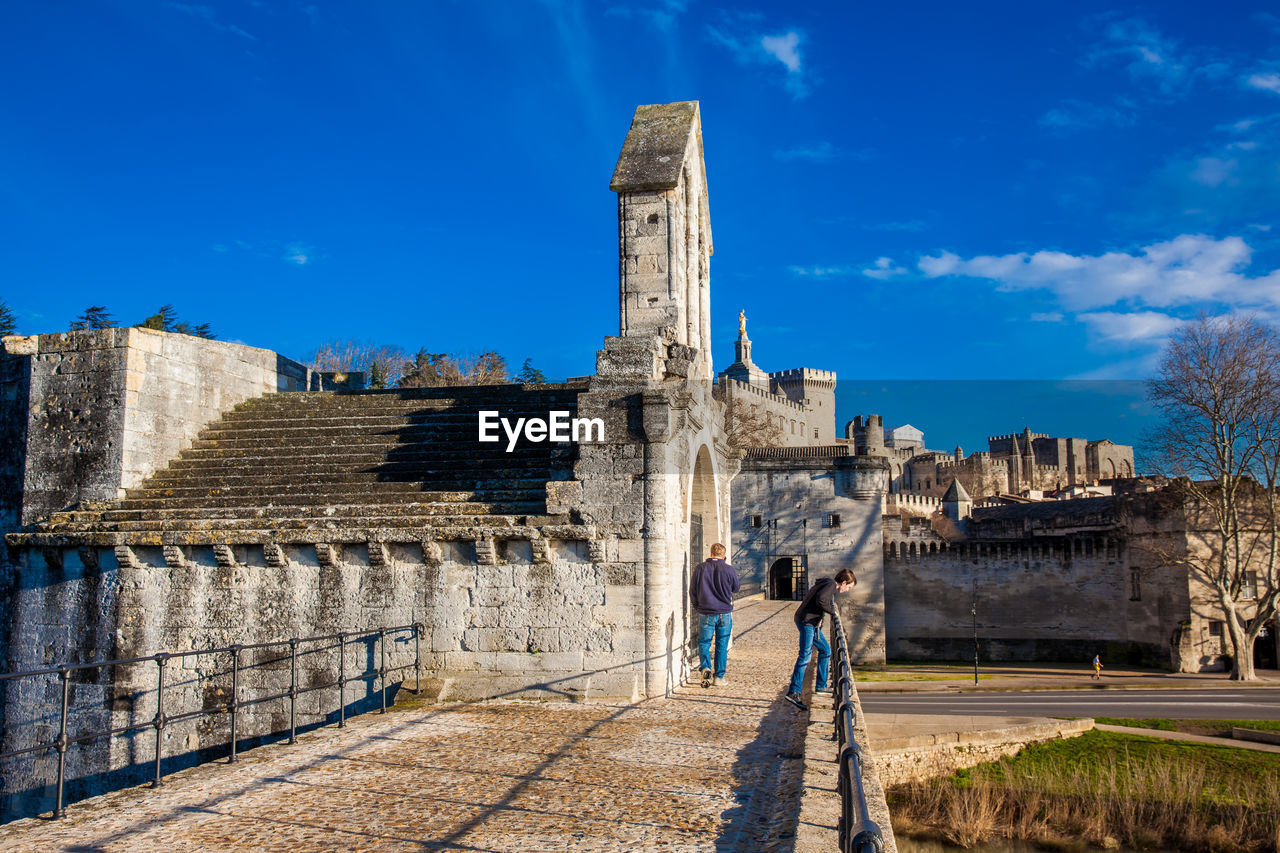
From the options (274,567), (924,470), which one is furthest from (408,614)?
(924,470)

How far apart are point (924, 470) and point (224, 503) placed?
230 ft

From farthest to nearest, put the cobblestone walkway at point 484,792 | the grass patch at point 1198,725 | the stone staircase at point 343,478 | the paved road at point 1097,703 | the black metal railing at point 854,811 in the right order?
the paved road at point 1097,703 → the grass patch at point 1198,725 → the stone staircase at point 343,478 → the cobblestone walkway at point 484,792 → the black metal railing at point 854,811

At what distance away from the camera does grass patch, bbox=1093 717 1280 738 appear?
20844 mm

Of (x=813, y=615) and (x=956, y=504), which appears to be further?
(x=956, y=504)

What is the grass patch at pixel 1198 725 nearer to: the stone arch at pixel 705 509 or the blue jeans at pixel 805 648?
the stone arch at pixel 705 509

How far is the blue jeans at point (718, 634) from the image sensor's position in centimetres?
A: 1057

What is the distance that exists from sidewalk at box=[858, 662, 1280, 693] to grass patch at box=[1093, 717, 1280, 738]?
739 centimetres

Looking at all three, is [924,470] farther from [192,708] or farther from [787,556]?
[192,708]

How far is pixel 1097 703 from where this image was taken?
25219mm

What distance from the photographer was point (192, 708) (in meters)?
10.5

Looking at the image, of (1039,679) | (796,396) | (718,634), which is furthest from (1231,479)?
(796,396)

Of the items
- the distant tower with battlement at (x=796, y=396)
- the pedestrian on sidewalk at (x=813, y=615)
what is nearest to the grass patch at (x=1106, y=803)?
the pedestrian on sidewalk at (x=813, y=615)

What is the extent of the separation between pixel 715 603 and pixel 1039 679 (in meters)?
25.9

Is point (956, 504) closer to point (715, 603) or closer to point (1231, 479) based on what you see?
point (1231, 479)
